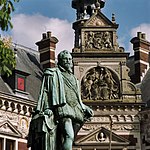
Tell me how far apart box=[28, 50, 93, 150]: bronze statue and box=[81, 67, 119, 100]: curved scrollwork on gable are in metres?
18.6

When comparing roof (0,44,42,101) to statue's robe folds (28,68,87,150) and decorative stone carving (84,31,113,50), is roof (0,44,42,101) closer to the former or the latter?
decorative stone carving (84,31,113,50)

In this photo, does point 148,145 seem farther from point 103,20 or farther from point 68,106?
point 68,106

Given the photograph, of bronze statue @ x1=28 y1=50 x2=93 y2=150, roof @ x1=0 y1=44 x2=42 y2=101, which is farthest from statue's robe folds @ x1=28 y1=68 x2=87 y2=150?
roof @ x1=0 y1=44 x2=42 y2=101

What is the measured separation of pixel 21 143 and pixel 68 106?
58.5 ft

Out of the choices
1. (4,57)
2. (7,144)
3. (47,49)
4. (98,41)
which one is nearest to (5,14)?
(4,57)

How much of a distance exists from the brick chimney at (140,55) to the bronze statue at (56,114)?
2340 centimetres

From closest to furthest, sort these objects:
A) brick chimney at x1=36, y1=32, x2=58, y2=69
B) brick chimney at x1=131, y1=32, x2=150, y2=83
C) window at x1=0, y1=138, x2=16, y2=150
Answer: window at x1=0, y1=138, x2=16, y2=150
brick chimney at x1=131, y1=32, x2=150, y2=83
brick chimney at x1=36, y1=32, x2=58, y2=69

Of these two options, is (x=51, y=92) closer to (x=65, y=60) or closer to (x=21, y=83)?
(x=65, y=60)

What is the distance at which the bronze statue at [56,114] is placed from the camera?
8.66 meters

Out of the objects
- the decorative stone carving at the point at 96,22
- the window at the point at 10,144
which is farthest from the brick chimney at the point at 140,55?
the window at the point at 10,144

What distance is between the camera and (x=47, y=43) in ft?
110

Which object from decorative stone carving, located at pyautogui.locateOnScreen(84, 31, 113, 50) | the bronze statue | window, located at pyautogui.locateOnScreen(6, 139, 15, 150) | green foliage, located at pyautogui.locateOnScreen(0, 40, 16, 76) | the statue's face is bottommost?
the bronze statue

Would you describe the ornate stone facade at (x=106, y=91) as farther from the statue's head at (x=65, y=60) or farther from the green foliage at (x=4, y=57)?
the statue's head at (x=65, y=60)

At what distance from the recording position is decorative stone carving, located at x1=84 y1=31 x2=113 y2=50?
28891 mm
